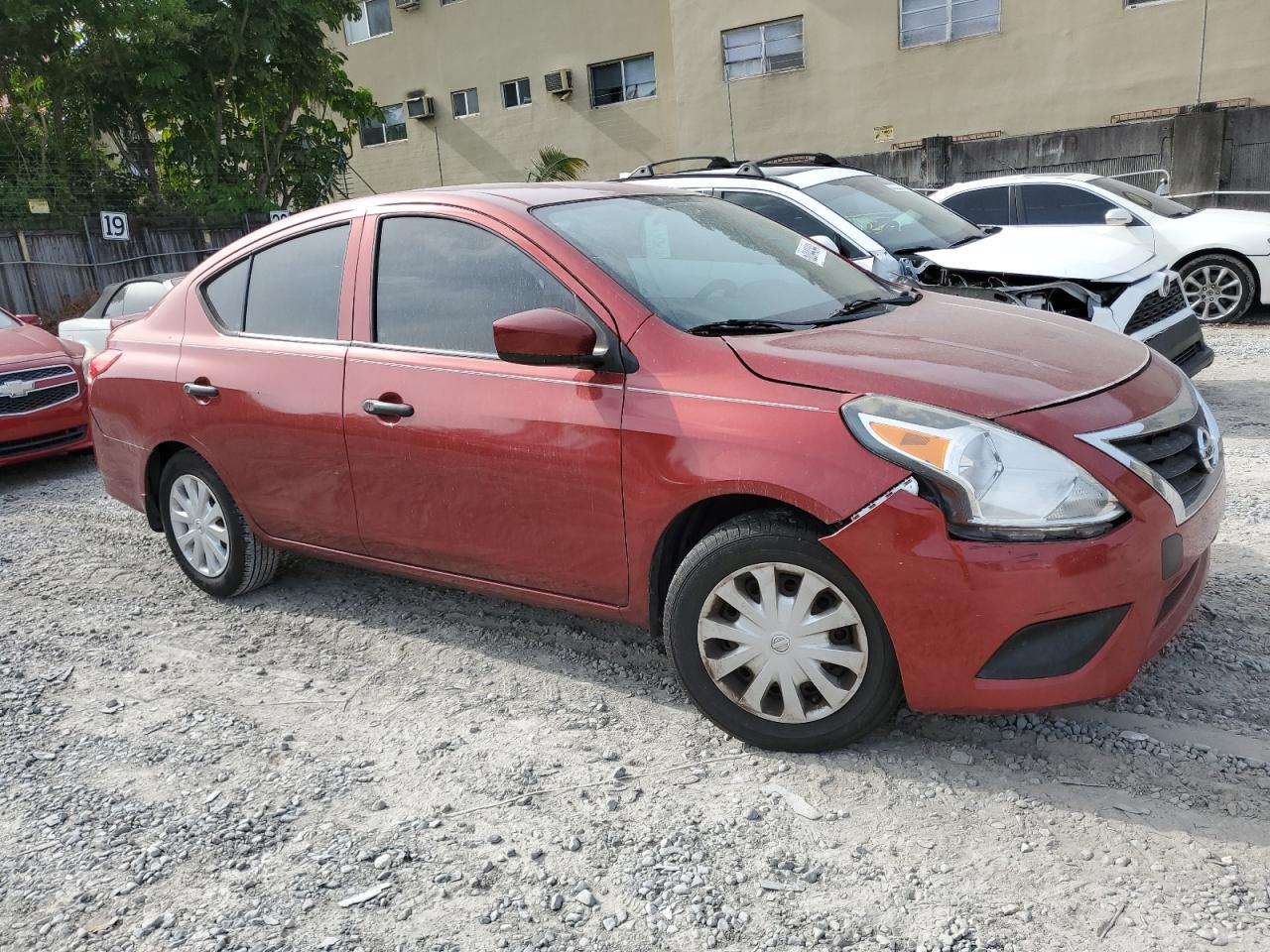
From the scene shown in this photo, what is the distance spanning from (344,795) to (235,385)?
200 cm

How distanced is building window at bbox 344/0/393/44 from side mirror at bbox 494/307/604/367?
2667cm

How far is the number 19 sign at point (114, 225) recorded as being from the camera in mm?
16844

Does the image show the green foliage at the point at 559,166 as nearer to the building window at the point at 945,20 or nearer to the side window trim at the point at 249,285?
the building window at the point at 945,20

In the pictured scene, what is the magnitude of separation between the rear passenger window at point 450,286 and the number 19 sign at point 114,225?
15.1 m

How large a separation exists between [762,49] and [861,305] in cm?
1894

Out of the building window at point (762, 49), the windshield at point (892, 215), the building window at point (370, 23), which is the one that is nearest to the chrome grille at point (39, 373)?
the windshield at point (892, 215)

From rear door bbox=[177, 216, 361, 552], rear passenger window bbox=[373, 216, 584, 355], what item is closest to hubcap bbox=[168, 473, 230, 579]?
rear door bbox=[177, 216, 361, 552]

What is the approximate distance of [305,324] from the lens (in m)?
4.34

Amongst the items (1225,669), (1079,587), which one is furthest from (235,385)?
(1225,669)

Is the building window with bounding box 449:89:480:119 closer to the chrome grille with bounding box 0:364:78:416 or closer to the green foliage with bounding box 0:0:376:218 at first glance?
the green foliage with bounding box 0:0:376:218

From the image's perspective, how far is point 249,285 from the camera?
183 inches

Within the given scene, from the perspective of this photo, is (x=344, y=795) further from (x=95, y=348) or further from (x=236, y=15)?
(x=236, y=15)

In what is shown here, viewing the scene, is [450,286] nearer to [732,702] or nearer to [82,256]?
[732,702]

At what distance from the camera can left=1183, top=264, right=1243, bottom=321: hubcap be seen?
1012cm
